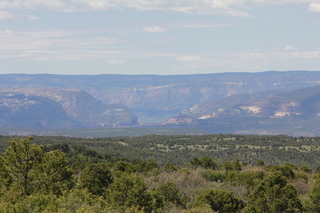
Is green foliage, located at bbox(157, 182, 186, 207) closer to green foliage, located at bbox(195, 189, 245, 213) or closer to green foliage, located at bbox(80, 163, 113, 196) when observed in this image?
green foliage, located at bbox(195, 189, 245, 213)

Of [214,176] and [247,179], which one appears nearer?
[247,179]

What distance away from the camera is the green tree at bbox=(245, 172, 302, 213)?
54.8m

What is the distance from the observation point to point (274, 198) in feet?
184

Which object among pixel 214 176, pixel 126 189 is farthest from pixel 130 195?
pixel 214 176

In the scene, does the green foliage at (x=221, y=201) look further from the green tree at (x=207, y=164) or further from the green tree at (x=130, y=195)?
the green tree at (x=207, y=164)

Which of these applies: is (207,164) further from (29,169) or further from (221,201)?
(29,169)

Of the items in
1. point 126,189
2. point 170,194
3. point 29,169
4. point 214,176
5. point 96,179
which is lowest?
point 214,176

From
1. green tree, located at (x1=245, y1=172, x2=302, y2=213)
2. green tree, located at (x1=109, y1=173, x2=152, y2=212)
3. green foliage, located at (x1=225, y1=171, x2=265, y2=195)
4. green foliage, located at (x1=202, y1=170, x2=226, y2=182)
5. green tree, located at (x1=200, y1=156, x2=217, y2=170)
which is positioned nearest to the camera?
green tree, located at (x1=245, y1=172, x2=302, y2=213)

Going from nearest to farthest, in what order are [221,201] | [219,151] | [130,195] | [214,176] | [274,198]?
[274,198] < [130,195] < [221,201] < [214,176] < [219,151]

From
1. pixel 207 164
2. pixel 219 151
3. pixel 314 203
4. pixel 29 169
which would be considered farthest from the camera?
pixel 219 151

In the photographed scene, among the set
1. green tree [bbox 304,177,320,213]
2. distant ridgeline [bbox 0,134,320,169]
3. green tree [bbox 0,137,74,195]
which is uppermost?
green tree [bbox 0,137,74,195]

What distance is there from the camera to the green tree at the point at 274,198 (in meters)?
54.8

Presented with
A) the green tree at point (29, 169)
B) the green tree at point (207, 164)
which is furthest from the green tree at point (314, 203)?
the green tree at point (207, 164)

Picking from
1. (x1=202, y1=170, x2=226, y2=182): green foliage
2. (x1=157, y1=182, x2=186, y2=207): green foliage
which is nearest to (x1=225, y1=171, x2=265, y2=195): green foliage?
(x1=202, y1=170, x2=226, y2=182): green foliage
